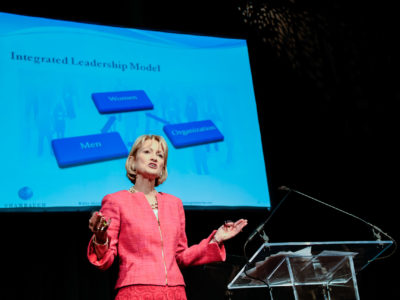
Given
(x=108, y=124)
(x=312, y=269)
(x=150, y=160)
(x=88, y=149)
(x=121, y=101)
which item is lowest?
(x=312, y=269)

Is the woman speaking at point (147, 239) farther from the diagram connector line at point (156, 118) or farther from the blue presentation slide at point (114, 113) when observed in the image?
the diagram connector line at point (156, 118)

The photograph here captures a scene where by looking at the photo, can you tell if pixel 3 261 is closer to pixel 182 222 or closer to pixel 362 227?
pixel 182 222

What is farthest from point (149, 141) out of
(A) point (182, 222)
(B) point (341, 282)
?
(B) point (341, 282)

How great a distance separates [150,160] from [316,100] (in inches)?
79.4

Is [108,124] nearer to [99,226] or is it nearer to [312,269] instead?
[99,226]

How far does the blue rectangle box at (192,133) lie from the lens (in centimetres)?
315

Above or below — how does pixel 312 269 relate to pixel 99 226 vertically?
below

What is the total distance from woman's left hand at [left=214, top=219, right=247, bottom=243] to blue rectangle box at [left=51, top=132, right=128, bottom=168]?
3.29ft

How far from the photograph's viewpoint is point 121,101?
10.2 feet

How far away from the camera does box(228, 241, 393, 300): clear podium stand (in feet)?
6.72

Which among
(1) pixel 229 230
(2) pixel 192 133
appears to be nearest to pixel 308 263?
(1) pixel 229 230

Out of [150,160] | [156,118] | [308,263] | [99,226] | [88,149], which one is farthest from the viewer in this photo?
[156,118]

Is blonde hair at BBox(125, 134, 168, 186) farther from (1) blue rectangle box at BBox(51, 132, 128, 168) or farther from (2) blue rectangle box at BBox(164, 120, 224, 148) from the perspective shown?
(2) blue rectangle box at BBox(164, 120, 224, 148)

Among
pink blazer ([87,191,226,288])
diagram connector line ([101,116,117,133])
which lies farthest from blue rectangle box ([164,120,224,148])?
pink blazer ([87,191,226,288])
